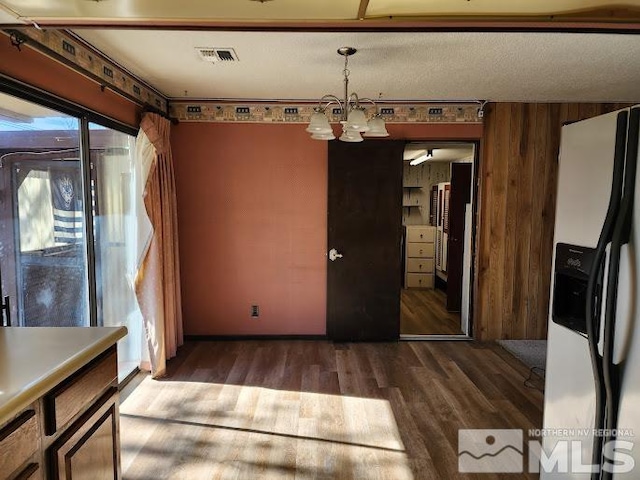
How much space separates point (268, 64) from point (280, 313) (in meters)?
2.39

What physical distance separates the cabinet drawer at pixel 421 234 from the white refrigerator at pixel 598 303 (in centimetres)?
442

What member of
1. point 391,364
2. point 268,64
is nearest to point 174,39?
point 268,64

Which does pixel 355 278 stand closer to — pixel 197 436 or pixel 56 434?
pixel 197 436

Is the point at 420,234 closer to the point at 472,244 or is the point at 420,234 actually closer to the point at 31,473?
the point at 472,244

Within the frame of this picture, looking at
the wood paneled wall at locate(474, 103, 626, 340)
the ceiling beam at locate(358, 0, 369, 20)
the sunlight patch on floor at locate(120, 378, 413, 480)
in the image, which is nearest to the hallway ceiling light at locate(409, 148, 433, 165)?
the wood paneled wall at locate(474, 103, 626, 340)

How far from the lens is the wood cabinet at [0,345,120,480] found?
1035mm

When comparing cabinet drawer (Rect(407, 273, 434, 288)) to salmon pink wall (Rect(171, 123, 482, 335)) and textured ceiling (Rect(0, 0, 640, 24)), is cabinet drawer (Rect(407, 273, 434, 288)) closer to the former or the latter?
salmon pink wall (Rect(171, 123, 482, 335))

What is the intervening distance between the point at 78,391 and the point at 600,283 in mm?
1890

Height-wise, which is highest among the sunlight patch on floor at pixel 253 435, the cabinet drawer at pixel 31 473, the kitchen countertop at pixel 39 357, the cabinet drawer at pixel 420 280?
the kitchen countertop at pixel 39 357

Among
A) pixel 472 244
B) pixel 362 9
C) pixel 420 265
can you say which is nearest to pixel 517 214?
pixel 472 244

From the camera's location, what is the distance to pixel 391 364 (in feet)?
11.1

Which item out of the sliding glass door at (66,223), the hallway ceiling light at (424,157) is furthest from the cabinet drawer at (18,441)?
the hallway ceiling light at (424,157)

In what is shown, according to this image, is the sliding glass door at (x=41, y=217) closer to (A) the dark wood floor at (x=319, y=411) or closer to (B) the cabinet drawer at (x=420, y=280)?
(A) the dark wood floor at (x=319, y=411)

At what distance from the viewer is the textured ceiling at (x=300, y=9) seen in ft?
4.07
